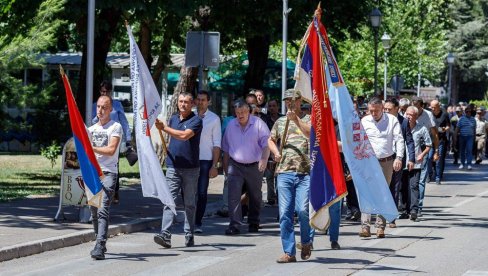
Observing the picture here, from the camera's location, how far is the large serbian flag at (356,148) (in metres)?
12.6

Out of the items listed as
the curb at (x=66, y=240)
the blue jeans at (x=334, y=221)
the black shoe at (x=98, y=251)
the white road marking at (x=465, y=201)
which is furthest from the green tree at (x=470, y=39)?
the black shoe at (x=98, y=251)

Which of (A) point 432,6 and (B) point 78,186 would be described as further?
(A) point 432,6

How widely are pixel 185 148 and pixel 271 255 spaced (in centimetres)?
173

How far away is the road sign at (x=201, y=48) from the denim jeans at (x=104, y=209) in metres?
7.75

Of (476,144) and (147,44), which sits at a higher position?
(147,44)

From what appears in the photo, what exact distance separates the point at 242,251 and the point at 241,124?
7.87 feet

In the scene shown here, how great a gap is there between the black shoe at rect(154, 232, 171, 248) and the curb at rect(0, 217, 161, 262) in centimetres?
116

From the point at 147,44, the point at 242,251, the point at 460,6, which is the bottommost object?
the point at 242,251

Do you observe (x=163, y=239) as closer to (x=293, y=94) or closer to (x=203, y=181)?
(x=203, y=181)

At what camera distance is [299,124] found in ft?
41.0

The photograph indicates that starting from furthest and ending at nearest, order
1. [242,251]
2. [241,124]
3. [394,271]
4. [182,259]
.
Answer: [241,124] → [242,251] → [182,259] → [394,271]

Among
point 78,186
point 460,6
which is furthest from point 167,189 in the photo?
point 460,6

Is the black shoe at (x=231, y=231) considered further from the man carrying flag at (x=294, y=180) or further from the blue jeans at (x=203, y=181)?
the man carrying flag at (x=294, y=180)

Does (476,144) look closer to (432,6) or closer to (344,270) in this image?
(432,6)
